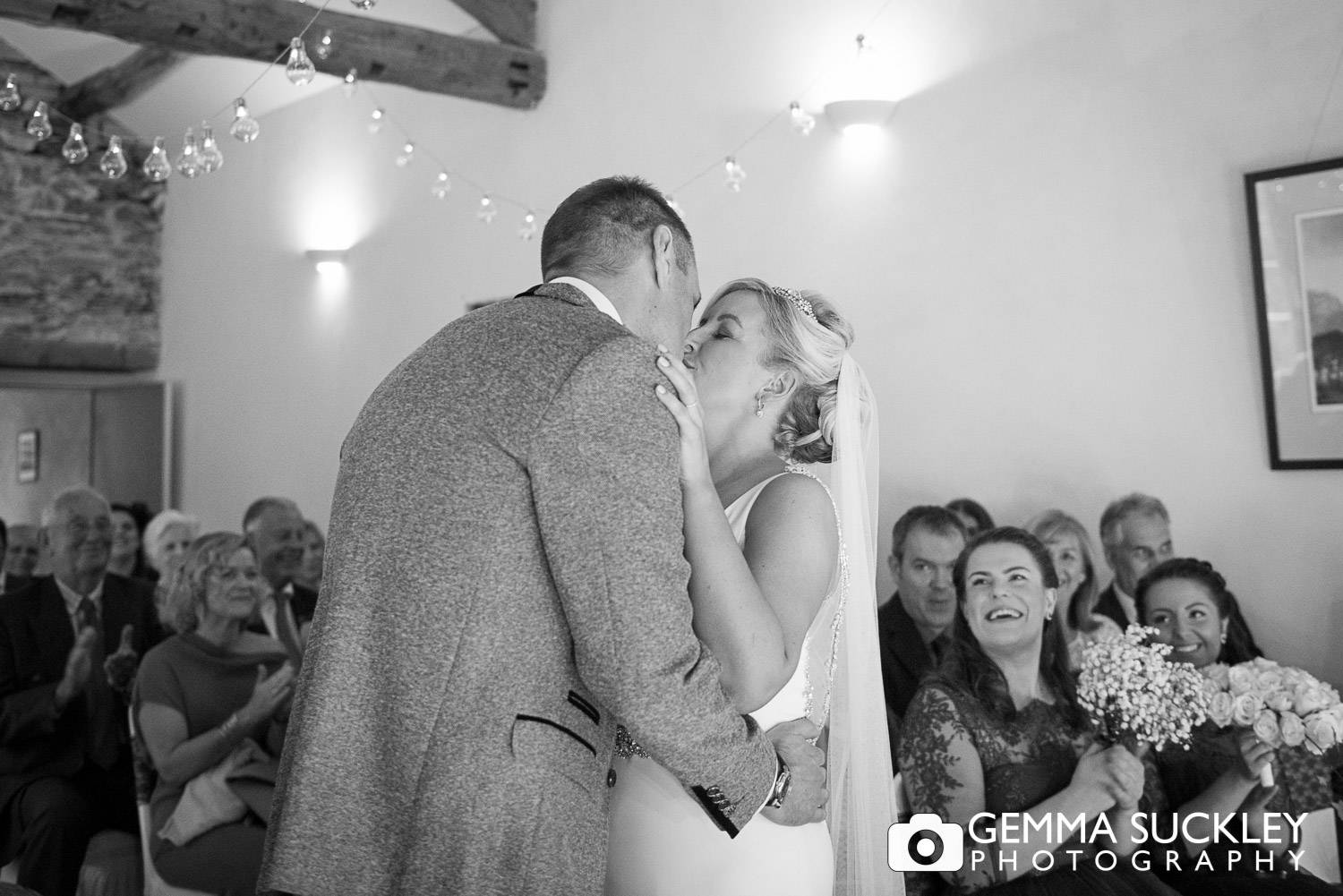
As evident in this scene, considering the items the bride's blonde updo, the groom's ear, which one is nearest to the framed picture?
the bride's blonde updo

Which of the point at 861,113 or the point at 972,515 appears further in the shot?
the point at 861,113

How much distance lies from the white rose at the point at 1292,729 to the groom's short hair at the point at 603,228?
1791 millimetres

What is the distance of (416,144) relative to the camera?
7.02 m

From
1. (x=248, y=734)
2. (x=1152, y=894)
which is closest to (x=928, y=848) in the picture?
(x=1152, y=894)

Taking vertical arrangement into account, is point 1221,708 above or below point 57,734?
above

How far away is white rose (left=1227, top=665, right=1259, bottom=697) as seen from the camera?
9.05 ft

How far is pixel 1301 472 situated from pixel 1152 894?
1.74m

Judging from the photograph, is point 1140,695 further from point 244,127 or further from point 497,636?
point 244,127

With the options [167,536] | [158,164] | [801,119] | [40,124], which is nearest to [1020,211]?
[801,119]

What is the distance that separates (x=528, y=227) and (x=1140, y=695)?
12.2 feet

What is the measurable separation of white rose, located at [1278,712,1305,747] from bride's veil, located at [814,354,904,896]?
96 centimetres

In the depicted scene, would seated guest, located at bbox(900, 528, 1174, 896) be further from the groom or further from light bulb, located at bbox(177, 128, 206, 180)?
light bulb, located at bbox(177, 128, 206, 180)

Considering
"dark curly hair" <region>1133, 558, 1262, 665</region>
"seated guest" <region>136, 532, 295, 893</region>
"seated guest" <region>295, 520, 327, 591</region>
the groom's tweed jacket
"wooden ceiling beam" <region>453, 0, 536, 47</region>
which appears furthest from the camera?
"wooden ceiling beam" <region>453, 0, 536, 47</region>

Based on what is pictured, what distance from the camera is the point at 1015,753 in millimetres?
2654
